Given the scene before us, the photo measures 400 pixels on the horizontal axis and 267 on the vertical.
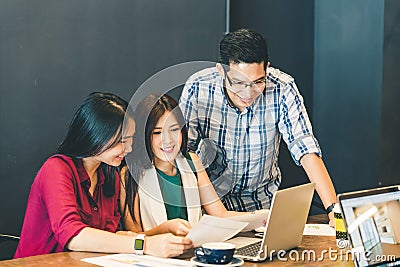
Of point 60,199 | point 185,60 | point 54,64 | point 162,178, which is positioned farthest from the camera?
point 185,60

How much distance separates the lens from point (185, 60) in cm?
351

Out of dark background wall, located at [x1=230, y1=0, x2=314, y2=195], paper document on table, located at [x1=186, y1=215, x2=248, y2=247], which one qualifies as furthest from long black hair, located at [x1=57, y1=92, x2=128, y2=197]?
dark background wall, located at [x1=230, y1=0, x2=314, y2=195]

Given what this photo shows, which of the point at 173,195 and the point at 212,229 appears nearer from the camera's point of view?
the point at 212,229

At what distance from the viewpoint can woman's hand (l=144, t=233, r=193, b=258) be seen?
207 cm

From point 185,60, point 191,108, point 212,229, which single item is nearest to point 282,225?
point 212,229

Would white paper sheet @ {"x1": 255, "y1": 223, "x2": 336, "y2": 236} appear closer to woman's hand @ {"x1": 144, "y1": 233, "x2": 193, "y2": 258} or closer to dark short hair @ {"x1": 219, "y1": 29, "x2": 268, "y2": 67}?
woman's hand @ {"x1": 144, "y1": 233, "x2": 193, "y2": 258}

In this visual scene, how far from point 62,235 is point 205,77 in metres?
1.04

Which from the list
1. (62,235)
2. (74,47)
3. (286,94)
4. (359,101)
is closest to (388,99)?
(359,101)

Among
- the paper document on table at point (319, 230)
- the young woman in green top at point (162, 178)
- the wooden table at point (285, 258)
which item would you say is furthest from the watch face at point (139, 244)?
the paper document on table at point (319, 230)

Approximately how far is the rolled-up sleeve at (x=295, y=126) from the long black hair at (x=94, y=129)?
823mm

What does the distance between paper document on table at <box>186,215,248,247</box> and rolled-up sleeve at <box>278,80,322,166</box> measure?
76 centimetres

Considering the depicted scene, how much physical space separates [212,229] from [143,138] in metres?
0.51

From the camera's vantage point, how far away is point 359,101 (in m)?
4.04

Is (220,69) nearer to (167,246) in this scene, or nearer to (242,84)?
(242,84)
